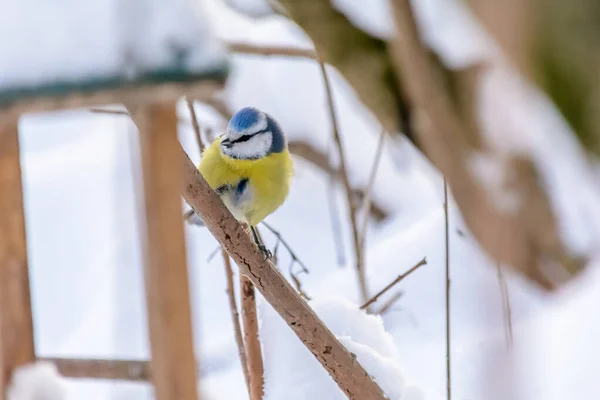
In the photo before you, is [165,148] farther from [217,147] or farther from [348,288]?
[348,288]

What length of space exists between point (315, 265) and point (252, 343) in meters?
1.50

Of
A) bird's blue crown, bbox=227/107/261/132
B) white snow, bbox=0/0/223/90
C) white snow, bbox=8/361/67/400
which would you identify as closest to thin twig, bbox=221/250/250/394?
bird's blue crown, bbox=227/107/261/132

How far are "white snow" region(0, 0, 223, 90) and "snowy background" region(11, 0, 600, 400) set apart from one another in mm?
48

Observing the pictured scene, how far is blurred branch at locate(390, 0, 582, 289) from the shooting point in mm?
531

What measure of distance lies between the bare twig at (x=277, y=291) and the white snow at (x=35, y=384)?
0.86ft

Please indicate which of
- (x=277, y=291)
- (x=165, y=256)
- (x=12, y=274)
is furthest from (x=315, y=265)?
(x=165, y=256)

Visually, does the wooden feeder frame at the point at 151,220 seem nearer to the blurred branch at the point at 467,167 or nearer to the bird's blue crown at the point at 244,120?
the blurred branch at the point at 467,167

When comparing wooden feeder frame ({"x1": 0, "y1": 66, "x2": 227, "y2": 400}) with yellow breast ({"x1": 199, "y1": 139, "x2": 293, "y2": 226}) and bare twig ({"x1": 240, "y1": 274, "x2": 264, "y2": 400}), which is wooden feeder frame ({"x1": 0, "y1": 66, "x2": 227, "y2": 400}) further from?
yellow breast ({"x1": 199, "y1": 139, "x2": 293, "y2": 226})

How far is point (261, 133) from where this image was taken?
5.03ft

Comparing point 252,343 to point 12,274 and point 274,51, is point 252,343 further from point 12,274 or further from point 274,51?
point 274,51

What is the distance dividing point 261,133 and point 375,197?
1.72 metres

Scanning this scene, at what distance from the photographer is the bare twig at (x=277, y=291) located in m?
1.01

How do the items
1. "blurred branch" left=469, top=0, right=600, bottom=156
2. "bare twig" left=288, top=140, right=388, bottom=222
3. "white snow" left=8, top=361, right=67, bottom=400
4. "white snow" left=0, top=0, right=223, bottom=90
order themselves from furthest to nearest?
1. "bare twig" left=288, top=140, right=388, bottom=222
2. "white snow" left=8, top=361, right=67, bottom=400
3. "white snow" left=0, top=0, right=223, bottom=90
4. "blurred branch" left=469, top=0, right=600, bottom=156

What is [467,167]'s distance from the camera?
646mm
